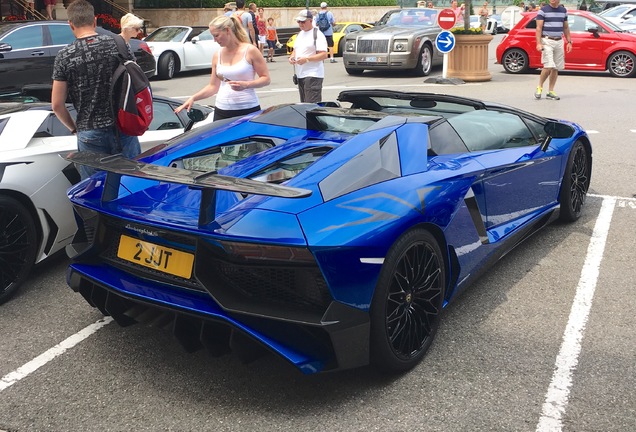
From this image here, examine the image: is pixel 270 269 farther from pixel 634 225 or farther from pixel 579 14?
pixel 579 14

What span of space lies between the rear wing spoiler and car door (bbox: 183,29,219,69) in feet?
49.3

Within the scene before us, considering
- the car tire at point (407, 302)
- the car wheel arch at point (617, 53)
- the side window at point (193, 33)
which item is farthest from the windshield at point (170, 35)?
the car tire at point (407, 302)

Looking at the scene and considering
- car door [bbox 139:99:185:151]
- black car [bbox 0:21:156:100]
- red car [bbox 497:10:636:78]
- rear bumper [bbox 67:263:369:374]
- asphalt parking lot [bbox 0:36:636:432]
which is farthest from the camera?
red car [bbox 497:10:636:78]

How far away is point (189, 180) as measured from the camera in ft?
10.1

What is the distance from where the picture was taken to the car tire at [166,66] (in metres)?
17.4

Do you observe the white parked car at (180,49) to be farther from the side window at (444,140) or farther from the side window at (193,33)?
the side window at (444,140)

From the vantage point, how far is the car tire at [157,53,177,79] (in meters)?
17.4

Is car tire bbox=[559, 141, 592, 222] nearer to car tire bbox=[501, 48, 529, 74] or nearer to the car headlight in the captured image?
the car headlight

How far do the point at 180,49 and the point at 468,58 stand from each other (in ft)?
22.7

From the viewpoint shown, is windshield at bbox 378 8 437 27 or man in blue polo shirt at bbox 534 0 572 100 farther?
windshield at bbox 378 8 437 27

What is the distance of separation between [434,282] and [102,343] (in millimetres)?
1816

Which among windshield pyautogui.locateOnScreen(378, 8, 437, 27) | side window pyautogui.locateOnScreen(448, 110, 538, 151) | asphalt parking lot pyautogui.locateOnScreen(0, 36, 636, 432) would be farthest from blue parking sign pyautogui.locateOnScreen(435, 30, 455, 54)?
asphalt parking lot pyautogui.locateOnScreen(0, 36, 636, 432)

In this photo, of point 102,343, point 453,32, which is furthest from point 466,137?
point 453,32

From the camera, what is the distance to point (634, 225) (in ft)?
19.7
